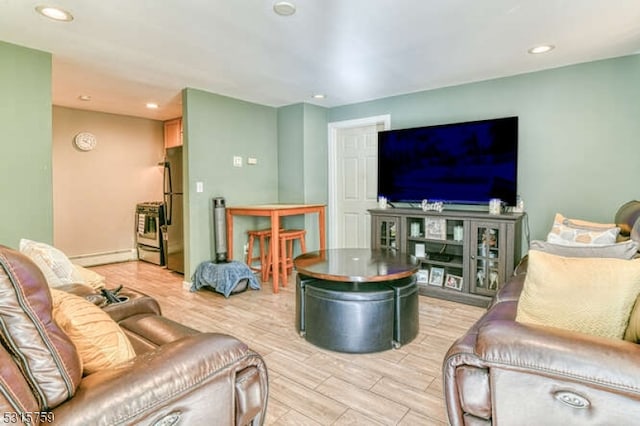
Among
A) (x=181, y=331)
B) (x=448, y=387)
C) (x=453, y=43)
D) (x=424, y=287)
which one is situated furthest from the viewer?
(x=424, y=287)

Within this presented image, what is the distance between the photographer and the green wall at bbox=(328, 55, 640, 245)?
310 centimetres

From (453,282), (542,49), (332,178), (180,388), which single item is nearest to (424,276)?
(453,282)

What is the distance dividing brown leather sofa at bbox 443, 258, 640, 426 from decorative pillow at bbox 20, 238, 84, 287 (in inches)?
78.7

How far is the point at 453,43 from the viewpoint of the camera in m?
2.76

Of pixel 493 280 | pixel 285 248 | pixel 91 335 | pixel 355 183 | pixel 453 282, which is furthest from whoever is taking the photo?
pixel 355 183

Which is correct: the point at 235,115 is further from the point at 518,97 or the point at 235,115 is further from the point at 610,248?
the point at 610,248

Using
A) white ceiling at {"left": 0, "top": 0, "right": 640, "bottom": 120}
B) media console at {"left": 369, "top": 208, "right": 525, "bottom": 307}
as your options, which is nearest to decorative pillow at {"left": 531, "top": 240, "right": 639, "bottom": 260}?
media console at {"left": 369, "top": 208, "right": 525, "bottom": 307}

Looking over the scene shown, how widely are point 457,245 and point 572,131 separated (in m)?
1.51

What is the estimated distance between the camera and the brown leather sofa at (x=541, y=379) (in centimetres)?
95

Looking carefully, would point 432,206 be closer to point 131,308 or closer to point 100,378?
point 131,308

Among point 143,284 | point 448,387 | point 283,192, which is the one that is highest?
point 283,192

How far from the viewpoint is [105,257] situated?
221 inches

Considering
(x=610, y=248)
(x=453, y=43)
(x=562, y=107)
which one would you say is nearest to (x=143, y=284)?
(x=453, y=43)

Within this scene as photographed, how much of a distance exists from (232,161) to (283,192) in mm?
893
